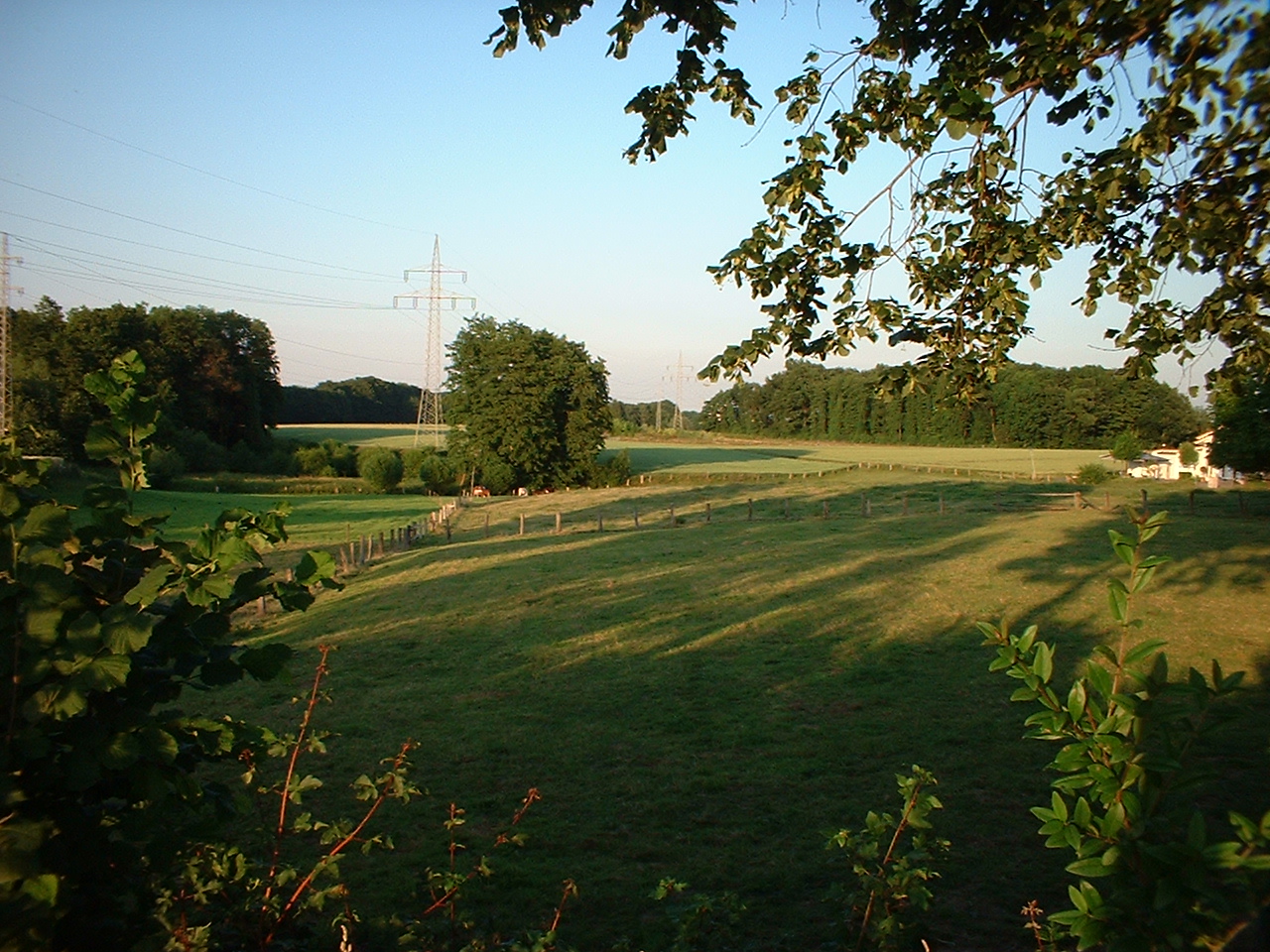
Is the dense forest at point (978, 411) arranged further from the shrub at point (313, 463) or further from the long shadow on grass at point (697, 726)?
the shrub at point (313, 463)

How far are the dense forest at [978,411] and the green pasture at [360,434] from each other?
104 ft

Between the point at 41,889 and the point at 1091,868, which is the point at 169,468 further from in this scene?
the point at 1091,868

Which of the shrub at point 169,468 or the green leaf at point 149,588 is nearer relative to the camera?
the green leaf at point 149,588

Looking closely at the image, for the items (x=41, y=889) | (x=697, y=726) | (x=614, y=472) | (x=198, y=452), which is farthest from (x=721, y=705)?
(x=614, y=472)

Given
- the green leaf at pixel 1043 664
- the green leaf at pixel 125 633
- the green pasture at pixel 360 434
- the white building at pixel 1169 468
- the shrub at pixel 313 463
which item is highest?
the white building at pixel 1169 468

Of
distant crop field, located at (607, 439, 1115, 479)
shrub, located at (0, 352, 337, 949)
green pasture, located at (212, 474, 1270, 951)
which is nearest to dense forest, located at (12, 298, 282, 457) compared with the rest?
distant crop field, located at (607, 439, 1115, 479)

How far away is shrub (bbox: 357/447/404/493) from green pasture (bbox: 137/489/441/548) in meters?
4.69

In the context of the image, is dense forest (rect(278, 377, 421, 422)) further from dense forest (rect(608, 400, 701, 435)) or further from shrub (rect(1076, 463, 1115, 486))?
shrub (rect(1076, 463, 1115, 486))

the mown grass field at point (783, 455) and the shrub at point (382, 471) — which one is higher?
the mown grass field at point (783, 455)

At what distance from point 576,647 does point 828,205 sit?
1101 centimetres

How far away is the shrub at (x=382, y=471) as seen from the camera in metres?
64.8

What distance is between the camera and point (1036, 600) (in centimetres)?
1773

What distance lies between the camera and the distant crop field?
63.5 m

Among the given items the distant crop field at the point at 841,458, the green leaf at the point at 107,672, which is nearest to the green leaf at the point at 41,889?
the green leaf at the point at 107,672
